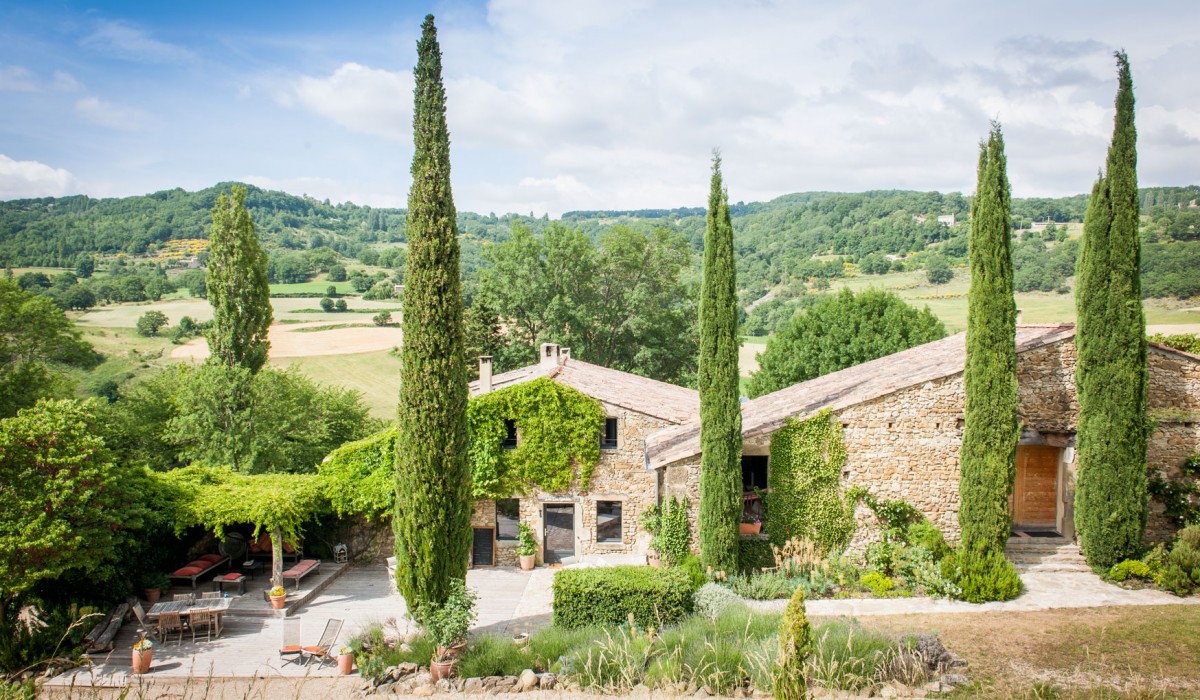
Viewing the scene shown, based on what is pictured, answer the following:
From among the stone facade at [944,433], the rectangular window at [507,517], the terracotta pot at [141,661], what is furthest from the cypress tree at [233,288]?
the stone facade at [944,433]

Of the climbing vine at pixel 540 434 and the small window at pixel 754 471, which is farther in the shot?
the small window at pixel 754 471

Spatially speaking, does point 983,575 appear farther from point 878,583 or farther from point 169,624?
point 169,624

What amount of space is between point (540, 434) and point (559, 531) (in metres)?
2.74

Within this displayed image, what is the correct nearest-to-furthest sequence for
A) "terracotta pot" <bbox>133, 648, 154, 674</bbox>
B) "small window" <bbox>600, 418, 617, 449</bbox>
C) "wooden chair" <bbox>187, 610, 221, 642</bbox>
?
"terracotta pot" <bbox>133, 648, 154, 674</bbox>
"wooden chair" <bbox>187, 610, 221, 642</bbox>
"small window" <bbox>600, 418, 617, 449</bbox>

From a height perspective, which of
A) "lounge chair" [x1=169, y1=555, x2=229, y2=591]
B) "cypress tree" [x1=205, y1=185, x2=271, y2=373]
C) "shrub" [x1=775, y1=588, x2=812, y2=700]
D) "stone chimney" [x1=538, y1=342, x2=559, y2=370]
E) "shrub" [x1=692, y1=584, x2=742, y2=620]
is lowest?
"lounge chair" [x1=169, y1=555, x2=229, y2=591]

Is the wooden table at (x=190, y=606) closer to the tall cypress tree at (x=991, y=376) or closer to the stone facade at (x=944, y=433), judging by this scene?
the stone facade at (x=944, y=433)

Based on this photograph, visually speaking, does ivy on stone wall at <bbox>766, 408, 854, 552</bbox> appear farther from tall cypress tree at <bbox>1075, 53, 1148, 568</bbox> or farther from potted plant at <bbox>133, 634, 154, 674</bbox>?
potted plant at <bbox>133, 634, 154, 674</bbox>

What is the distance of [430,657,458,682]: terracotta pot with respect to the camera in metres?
→ 12.0

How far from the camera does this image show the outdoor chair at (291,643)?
42.5 feet

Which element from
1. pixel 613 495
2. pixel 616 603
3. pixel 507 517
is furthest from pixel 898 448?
pixel 507 517

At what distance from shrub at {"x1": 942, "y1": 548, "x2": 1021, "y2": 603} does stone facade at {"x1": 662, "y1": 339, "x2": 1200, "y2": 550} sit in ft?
4.14

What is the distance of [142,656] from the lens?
12.6 metres

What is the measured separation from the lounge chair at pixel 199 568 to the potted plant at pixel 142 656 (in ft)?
12.9

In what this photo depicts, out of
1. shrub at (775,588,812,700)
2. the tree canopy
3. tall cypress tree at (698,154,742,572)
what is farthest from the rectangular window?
the tree canopy
